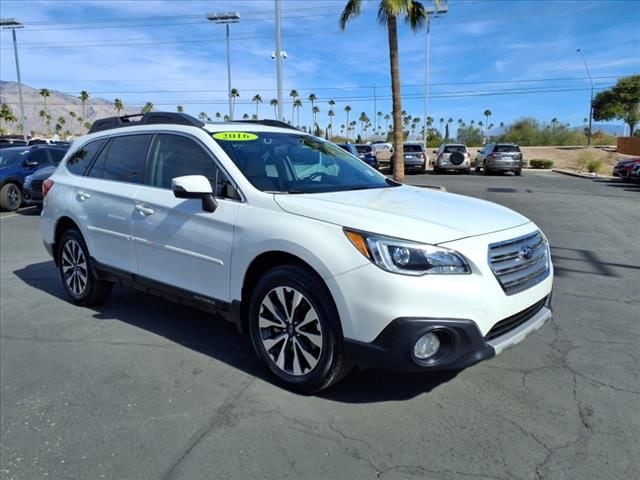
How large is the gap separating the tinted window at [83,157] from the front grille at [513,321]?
163 inches

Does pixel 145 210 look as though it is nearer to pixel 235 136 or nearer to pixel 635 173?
pixel 235 136

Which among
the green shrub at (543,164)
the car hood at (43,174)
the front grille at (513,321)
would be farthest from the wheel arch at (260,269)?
the green shrub at (543,164)

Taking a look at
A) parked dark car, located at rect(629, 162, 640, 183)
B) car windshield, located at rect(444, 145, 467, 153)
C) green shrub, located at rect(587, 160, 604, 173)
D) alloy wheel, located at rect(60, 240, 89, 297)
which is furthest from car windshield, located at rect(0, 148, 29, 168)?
green shrub, located at rect(587, 160, 604, 173)

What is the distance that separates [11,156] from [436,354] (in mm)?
14888

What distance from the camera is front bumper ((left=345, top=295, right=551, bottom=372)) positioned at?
9.21ft

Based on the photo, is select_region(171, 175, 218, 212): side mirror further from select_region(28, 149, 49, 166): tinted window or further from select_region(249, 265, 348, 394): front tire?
select_region(28, 149, 49, 166): tinted window

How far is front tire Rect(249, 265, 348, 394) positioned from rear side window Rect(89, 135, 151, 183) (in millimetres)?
1856

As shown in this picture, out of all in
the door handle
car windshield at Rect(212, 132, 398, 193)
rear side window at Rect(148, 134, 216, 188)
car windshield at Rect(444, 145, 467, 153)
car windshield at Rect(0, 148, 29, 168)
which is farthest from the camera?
car windshield at Rect(444, 145, 467, 153)

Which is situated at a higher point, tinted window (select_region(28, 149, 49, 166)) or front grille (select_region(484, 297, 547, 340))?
tinted window (select_region(28, 149, 49, 166))

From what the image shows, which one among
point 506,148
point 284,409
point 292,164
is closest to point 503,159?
point 506,148

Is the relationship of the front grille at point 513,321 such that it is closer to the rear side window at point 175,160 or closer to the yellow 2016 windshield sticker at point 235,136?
the rear side window at point 175,160

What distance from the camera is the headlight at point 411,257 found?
284 centimetres

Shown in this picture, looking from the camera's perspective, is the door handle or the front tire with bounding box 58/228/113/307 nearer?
the door handle

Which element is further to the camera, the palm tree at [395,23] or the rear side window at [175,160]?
the palm tree at [395,23]
